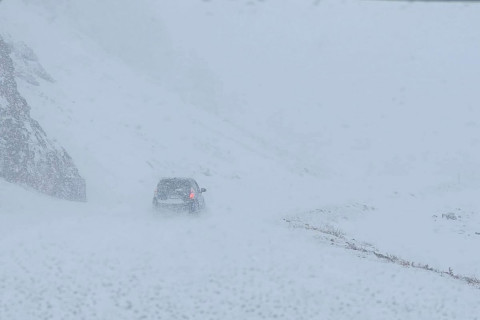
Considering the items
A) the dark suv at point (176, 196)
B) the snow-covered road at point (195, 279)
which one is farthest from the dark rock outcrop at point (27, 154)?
the dark suv at point (176, 196)

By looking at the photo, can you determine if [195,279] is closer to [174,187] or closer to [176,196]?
[176,196]

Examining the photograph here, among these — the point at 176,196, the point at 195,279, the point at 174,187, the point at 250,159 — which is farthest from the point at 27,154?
the point at 250,159

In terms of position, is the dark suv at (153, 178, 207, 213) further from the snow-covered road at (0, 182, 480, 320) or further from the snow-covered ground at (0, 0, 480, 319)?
the snow-covered road at (0, 182, 480, 320)

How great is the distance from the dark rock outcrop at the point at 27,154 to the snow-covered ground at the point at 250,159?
0.78m

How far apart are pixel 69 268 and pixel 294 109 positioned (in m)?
69.6

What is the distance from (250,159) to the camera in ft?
138

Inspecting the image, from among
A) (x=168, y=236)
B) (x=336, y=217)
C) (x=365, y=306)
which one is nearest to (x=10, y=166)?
(x=168, y=236)

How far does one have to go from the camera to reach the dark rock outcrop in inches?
703

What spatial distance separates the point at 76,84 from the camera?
39344 millimetres

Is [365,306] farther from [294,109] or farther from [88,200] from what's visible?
[294,109]

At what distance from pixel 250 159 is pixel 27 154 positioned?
82.9ft

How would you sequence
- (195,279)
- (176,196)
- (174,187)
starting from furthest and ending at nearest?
(174,187)
(176,196)
(195,279)

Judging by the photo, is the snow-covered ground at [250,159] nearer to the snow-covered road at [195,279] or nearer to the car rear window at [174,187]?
the snow-covered road at [195,279]

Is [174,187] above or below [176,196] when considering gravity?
above
